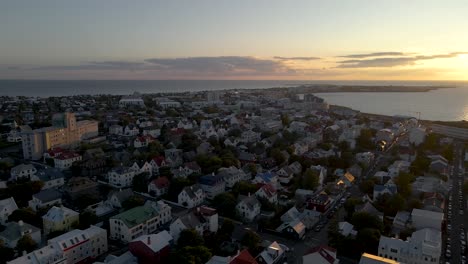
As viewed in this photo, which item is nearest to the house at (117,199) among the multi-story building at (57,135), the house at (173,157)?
the house at (173,157)

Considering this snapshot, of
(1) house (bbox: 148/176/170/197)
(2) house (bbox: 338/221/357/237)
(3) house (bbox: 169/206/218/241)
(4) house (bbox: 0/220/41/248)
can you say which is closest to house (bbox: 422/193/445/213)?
(2) house (bbox: 338/221/357/237)

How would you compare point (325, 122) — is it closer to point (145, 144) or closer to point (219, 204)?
point (145, 144)

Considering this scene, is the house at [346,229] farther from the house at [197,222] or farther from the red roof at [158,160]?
the red roof at [158,160]

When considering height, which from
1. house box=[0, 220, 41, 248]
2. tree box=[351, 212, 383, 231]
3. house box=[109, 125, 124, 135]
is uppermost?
tree box=[351, 212, 383, 231]

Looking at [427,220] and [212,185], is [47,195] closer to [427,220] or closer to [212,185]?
[212,185]

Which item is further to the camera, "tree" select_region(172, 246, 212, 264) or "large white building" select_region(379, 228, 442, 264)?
"large white building" select_region(379, 228, 442, 264)

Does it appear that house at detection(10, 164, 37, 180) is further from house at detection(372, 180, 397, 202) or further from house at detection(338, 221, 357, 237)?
house at detection(372, 180, 397, 202)

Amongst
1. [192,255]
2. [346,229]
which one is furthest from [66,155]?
[346,229]
